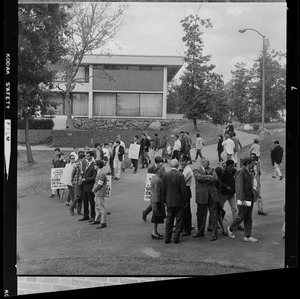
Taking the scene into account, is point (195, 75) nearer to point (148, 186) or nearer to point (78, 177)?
point (148, 186)

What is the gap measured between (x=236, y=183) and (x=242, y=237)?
599 millimetres

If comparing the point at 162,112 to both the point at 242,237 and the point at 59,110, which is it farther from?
the point at 242,237

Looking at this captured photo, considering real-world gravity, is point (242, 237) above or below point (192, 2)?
below

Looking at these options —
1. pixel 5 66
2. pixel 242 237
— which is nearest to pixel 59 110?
pixel 5 66

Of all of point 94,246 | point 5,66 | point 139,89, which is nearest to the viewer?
point 5,66

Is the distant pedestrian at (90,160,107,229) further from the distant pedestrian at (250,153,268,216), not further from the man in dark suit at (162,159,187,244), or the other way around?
the distant pedestrian at (250,153,268,216)

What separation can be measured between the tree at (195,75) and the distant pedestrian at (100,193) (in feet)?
3.79

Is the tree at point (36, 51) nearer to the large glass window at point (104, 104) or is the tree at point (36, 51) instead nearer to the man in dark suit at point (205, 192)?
the large glass window at point (104, 104)

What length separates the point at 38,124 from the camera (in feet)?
15.8

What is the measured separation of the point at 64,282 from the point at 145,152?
163 cm

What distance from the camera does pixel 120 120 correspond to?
17.5 feet

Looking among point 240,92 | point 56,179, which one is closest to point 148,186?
point 56,179

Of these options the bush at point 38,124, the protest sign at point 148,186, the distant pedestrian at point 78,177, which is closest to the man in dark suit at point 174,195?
the protest sign at point 148,186

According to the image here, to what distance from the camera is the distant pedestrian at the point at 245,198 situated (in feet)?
16.6
